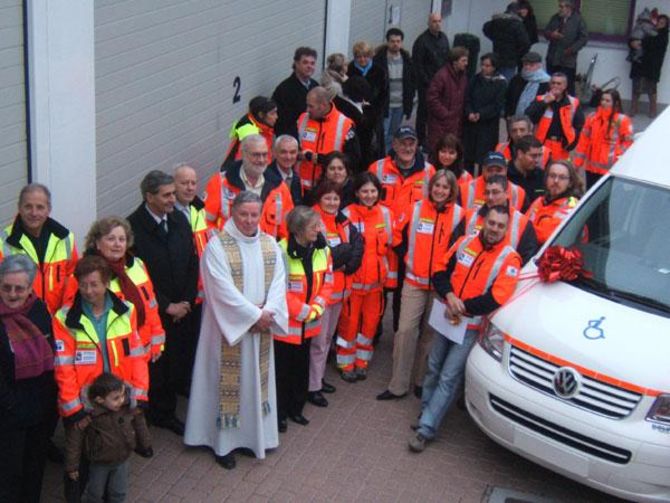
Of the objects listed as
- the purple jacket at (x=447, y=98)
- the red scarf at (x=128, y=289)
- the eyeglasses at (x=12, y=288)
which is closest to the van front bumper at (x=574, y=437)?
the red scarf at (x=128, y=289)

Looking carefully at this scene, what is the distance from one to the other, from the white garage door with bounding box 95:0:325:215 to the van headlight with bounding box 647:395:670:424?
15.6ft

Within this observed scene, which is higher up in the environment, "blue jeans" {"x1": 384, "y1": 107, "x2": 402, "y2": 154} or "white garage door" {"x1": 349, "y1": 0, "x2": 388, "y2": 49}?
"white garage door" {"x1": 349, "y1": 0, "x2": 388, "y2": 49}

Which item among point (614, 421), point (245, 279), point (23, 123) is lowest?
point (614, 421)

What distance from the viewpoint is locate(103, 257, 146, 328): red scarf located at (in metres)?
6.50

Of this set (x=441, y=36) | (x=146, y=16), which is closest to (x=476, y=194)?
(x=146, y=16)

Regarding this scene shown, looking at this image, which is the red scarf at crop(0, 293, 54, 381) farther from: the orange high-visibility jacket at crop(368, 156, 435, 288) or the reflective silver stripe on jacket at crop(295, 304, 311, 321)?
the orange high-visibility jacket at crop(368, 156, 435, 288)

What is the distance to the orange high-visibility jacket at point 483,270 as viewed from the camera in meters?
7.40

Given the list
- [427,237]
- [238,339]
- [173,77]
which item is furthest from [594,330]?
[173,77]

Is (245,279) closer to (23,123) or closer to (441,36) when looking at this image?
(23,123)

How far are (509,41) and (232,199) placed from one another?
927 centimetres

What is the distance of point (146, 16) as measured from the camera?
9203 mm

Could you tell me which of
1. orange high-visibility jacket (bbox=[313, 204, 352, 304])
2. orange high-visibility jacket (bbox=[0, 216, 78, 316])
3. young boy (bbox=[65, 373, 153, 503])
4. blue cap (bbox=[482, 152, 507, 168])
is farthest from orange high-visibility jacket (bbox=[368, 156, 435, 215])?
young boy (bbox=[65, 373, 153, 503])

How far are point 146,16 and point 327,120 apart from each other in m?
2.05

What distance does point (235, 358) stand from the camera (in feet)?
23.2
